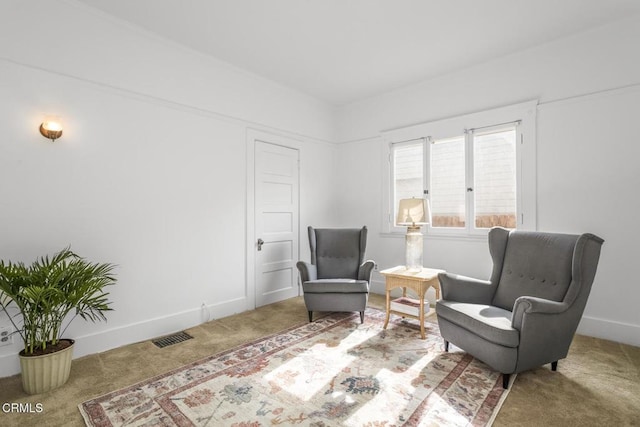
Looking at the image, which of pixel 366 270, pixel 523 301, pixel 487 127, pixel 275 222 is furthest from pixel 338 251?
pixel 487 127

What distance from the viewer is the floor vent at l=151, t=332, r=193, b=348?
2.97 metres

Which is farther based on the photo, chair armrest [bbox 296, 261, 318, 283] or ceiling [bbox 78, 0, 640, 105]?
chair armrest [bbox 296, 261, 318, 283]

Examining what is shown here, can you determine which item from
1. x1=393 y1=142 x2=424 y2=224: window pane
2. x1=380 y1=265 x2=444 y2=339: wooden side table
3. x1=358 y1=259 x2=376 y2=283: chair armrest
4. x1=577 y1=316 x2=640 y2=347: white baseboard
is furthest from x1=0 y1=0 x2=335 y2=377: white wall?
x1=577 y1=316 x2=640 y2=347: white baseboard

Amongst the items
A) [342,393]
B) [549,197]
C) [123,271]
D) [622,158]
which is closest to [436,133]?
[549,197]

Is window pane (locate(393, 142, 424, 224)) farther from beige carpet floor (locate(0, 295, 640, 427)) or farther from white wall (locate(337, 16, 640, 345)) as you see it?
beige carpet floor (locate(0, 295, 640, 427))

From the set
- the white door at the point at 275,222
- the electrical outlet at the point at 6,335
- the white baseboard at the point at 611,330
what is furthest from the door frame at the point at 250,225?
the white baseboard at the point at 611,330

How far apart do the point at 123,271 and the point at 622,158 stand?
4.85 m

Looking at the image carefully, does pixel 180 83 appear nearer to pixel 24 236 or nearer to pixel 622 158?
pixel 24 236

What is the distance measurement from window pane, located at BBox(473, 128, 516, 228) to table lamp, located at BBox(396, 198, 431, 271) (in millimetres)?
880

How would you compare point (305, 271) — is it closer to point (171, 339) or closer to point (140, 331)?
point (171, 339)

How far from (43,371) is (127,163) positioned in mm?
A: 1774

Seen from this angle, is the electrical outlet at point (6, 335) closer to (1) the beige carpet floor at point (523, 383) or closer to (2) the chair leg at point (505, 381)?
(1) the beige carpet floor at point (523, 383)

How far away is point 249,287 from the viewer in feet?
13.1

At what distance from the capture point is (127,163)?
118 inches
